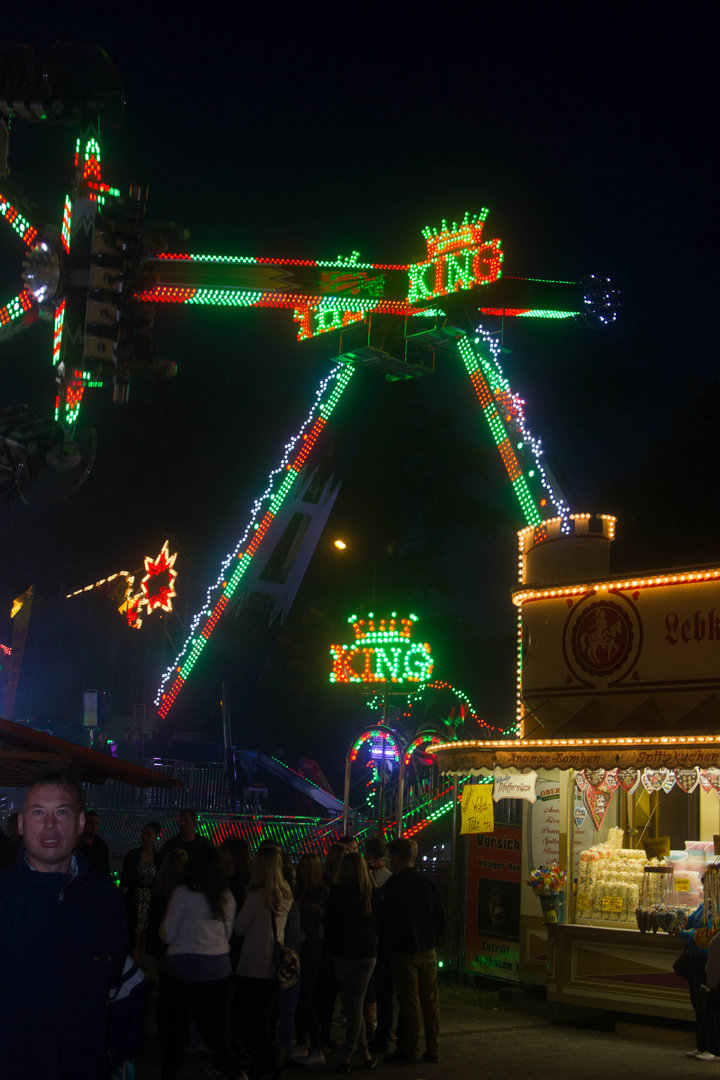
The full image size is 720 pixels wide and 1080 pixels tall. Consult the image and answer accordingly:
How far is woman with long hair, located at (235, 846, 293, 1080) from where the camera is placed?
7617 millimetres

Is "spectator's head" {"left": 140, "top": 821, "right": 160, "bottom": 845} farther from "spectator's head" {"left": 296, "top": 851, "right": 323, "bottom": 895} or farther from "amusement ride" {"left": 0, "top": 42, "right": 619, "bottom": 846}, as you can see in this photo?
"amusement ride" {"left": 0, "top": 42, "right": 619, "bottom": 846}

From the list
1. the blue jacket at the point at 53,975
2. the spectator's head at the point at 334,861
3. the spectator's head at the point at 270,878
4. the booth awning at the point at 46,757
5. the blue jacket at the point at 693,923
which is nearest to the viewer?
the blue jacket at the point at 53,975

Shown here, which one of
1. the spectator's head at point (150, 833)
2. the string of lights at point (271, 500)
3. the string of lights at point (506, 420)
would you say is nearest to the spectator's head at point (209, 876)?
the spectator's head at point (150, 833)

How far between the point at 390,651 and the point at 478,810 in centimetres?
1464

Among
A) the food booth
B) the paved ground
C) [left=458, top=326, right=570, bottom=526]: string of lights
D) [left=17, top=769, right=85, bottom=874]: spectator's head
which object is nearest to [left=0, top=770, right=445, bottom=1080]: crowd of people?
[left=17, top=769, right=85, bottom=874]: spectator's head

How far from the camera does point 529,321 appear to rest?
913 inches

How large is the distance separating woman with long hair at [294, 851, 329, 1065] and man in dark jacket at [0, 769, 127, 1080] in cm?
584

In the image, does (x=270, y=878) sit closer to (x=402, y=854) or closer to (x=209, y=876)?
(x=209, y=876)

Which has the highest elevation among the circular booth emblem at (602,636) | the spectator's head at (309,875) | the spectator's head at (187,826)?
the circular booth emblem at (602,636)

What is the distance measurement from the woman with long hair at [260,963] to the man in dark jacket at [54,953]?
434 centimetres

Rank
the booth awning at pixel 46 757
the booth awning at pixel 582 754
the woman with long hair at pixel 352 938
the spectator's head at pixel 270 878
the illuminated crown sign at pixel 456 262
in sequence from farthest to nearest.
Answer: the illuminated crown sign at pixel 456 262 < the booth awning at pixel 582 754 < the booth awning at pixel 46 757 < the woman with long hair at pixel 352 938 < the spectator's head at pixel 270 878

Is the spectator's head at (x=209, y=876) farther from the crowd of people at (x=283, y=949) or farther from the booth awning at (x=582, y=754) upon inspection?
the booth awning at (x=582, y=754)

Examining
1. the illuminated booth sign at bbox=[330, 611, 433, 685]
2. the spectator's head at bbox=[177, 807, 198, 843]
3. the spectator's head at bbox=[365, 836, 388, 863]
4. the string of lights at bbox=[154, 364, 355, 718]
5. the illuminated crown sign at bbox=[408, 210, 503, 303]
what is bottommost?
the spectator's head at bbox=[365, 836, 388, 863]

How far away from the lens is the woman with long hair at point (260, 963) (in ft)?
25.0
